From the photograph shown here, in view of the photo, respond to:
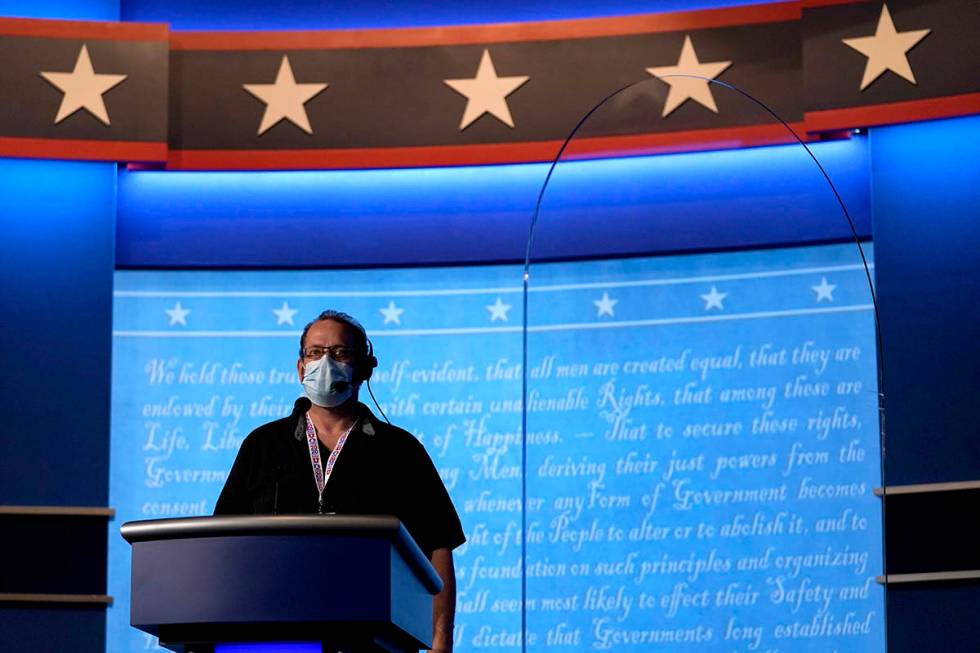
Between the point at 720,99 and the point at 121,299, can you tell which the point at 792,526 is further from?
the point at 121,299

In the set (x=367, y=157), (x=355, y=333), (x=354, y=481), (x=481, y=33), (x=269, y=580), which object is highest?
(x=481, y=33)

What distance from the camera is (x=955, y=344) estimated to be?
408 cm

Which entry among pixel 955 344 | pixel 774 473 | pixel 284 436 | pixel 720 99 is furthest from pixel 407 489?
pixel 955 344

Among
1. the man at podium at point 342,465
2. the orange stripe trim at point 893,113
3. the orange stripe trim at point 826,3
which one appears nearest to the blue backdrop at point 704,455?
the man at podium at point 342,465

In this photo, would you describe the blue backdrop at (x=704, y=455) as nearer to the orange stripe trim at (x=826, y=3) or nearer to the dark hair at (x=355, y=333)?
the dark hair at (x=355, y=333)

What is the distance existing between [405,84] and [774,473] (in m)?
2.11

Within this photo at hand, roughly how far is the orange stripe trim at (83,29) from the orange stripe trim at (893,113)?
7.37ft

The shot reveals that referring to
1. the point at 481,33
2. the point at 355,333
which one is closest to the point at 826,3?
the point at 481,33

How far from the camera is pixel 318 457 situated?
2.51 metres

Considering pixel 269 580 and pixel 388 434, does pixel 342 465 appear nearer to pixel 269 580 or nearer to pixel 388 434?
pixel 388 434

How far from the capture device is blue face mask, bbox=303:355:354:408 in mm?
2510

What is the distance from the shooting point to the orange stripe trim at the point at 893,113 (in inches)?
163

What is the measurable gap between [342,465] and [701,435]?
43.9 inches

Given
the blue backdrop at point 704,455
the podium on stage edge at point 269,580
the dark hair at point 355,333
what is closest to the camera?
the podium on stage edge at point 269,580
